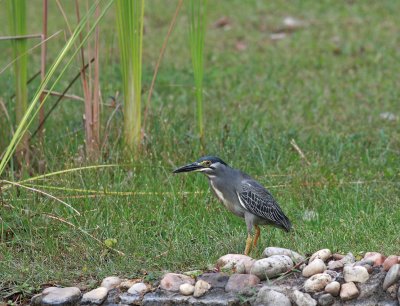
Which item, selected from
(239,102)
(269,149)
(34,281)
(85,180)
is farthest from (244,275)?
(239,102)

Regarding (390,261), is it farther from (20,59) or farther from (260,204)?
(20,59)

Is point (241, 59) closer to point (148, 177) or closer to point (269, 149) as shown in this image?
point (269, 149)

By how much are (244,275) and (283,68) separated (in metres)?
5.52

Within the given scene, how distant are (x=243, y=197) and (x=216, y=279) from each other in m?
0.63

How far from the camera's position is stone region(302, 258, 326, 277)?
4773mm

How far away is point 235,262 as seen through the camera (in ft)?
16.2

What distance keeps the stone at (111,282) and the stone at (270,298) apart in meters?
0.79

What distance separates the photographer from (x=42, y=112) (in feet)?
22.4

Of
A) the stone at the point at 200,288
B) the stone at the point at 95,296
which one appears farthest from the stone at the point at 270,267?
the stone at the point at 95,296

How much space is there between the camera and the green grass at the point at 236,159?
5426mm

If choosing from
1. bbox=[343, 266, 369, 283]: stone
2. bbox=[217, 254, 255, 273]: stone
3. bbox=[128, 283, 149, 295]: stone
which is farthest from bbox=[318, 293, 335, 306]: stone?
bbox=[128, 283, 149, 295]: stone

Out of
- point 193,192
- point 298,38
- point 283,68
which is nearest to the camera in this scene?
point 193,192

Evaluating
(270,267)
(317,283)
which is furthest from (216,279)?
(317,283)

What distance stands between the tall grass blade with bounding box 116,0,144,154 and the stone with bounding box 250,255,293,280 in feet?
7.49
